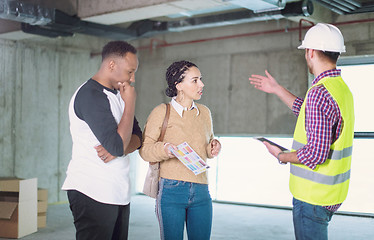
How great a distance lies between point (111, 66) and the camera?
7.06 ft

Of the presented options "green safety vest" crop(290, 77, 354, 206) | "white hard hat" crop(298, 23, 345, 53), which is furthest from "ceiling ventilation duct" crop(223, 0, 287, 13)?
"green safety vest" crop(290, 77, 354, 206)

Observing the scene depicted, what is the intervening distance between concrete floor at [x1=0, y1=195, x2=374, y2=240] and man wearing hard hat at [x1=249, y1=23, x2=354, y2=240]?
3010 mm

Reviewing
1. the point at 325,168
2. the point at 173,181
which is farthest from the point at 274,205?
the point at 325,168

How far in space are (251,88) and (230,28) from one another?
3.29 ft

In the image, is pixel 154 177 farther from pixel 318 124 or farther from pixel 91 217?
pixel 318 124

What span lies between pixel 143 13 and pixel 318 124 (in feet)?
12.6

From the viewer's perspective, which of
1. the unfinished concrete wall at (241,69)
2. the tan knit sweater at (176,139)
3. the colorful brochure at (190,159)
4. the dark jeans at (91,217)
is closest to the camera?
the dark jeans at (91,217)

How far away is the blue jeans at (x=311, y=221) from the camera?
1890 mm

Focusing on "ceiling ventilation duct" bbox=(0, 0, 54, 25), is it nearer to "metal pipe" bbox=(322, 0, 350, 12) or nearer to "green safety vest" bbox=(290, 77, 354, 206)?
"metal pipe" bbox=(322, 0, 350, 12)

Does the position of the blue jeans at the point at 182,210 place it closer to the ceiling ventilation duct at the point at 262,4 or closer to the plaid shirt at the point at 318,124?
the plaid shirt at the point at 318,124

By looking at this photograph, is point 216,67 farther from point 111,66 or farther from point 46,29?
point 111,66

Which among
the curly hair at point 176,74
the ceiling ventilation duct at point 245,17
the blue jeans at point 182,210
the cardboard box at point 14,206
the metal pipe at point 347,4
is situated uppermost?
the metal pipe at point 347,4

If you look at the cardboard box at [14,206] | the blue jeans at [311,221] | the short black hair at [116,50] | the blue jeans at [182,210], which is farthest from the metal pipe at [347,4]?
the cardboard box at [14,206]

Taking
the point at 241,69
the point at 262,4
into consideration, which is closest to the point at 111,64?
the point at 262,4
